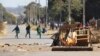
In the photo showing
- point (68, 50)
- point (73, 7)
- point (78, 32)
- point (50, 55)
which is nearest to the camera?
point (50, 55)

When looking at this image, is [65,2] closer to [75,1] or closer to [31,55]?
[75,1]

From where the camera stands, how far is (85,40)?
3081 centimetres

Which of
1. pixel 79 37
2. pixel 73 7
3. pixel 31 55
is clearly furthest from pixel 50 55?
pixel 73 7

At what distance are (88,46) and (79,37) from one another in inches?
36.4

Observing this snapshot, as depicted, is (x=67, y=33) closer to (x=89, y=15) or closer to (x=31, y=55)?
(x=31, y=55)

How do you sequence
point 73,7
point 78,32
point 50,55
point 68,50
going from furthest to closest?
1. point 73,7
2. point 78,32
3. point 68,50
4. point 50,55

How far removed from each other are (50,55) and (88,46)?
293 inches

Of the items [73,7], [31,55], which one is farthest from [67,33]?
[73,7]

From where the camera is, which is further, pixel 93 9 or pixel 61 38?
pixel 93 9

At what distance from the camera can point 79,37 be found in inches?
1214

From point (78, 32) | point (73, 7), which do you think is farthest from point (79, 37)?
point (73, 7)

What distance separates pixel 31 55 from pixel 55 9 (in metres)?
85.5

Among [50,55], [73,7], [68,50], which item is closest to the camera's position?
[50,55]

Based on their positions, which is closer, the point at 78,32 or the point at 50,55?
the point at 50,55
